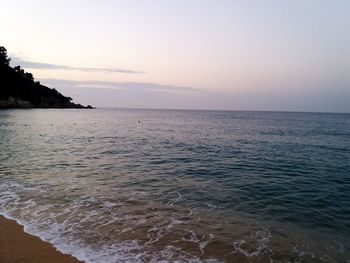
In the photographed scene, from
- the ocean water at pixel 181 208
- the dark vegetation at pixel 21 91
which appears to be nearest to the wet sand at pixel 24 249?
the ocean water at pixel 181 208

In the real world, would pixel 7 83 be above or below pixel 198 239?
above

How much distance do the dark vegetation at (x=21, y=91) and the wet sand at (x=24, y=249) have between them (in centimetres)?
13524

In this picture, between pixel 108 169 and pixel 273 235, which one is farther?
pixel 108 169

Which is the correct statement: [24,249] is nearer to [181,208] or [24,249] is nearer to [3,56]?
[181,208]

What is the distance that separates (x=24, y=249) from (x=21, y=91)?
157174 mm

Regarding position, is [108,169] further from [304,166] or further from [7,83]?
[7,83]

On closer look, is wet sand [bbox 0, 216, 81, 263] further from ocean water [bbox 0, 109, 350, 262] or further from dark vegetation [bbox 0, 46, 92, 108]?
dark vegetation [bbox 0, 46, 92, 108]

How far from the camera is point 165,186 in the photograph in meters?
16.7

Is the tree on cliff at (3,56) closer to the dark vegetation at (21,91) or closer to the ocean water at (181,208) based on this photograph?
the dark vegetation at (21,91)

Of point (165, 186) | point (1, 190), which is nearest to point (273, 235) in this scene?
point (165, 186)

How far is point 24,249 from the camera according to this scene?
28.8 feet

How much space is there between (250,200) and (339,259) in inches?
222

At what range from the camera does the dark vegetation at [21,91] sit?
132 metres

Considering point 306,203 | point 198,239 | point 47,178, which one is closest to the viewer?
point 198,239
